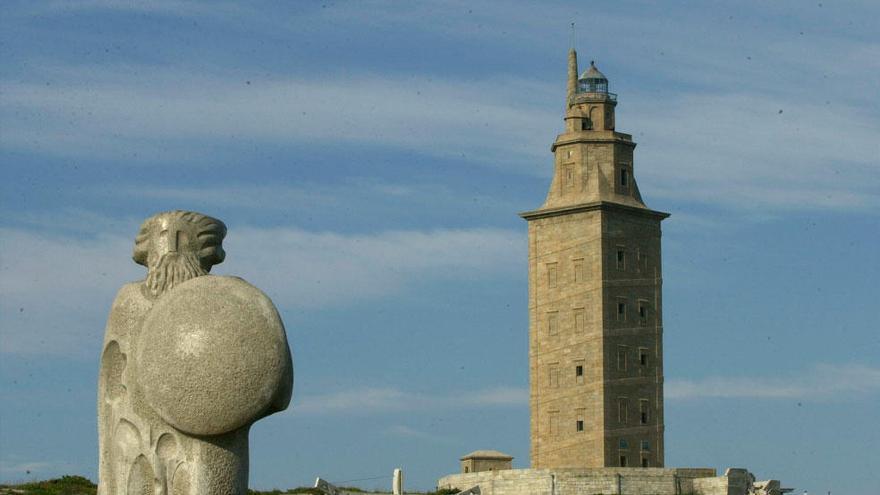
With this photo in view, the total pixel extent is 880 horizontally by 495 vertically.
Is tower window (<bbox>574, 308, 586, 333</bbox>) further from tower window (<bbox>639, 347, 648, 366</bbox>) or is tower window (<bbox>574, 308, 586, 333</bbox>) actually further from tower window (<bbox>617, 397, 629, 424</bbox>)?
tower window (<bbox>617, 397, 629, 424</bbox>)

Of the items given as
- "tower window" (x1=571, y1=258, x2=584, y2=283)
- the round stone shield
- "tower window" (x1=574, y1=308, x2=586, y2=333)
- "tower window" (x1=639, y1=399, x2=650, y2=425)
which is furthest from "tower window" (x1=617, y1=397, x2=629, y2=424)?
the round stone shield

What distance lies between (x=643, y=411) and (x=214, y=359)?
2713 inches

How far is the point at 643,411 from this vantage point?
77312mm

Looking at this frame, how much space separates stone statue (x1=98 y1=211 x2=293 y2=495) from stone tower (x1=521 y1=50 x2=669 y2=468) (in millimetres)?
65683

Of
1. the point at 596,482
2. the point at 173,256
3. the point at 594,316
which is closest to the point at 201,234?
the point at 173,256

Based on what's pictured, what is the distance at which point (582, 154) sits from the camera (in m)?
78.6

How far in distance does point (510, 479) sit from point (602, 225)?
1488 cm

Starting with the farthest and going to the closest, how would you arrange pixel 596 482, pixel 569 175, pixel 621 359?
pixel 569 175 < pixel 621 359 < pixel 596 482

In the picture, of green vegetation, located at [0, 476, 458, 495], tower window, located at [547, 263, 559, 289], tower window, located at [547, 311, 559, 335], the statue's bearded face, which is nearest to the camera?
the statue's bearded face

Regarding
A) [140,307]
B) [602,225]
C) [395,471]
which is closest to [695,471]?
[602,225]

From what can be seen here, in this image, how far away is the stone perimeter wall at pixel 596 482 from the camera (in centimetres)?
6525

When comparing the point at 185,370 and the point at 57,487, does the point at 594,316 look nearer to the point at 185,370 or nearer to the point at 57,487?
the point at 57,487

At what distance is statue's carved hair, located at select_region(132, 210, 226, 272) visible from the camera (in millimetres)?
10156

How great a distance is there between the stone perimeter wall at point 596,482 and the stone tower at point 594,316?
23.9ft
